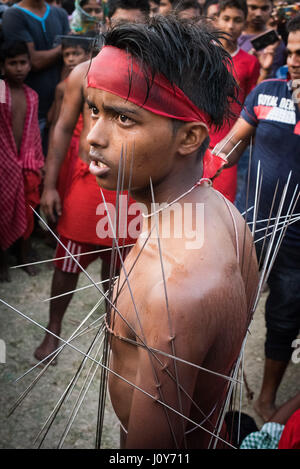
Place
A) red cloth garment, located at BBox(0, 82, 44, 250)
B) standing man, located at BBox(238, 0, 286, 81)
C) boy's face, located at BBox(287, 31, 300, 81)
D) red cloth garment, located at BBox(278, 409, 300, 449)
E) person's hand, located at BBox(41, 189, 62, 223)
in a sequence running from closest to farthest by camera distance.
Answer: red cloth garment, located at BBox(278, 409, 300, 449)
boy's face, located at BBox(287, 31, 300, 81)
person's hand, located at BBox(41, 189, 62, 223)
red cloth garment, located at BBox(0, 82, 44, 250)
standing man, located at BBox(238, 0, 286, 81)

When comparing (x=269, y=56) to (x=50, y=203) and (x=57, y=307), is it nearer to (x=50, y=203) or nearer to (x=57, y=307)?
(x=50, y=203)

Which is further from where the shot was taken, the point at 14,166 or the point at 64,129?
the point at 14,166

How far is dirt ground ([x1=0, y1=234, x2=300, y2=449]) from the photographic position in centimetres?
258

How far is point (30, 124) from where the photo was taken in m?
3.96

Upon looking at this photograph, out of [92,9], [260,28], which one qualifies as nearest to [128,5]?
[92,9]

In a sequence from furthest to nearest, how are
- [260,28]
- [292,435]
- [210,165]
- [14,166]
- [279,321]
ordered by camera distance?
[260,28]
[14,166]
[279,321]
[292,435]
[210,165]

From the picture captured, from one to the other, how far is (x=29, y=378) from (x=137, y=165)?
2.18 m

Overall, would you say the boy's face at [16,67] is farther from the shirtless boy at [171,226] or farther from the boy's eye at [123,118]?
the boy's eye at [123,118]

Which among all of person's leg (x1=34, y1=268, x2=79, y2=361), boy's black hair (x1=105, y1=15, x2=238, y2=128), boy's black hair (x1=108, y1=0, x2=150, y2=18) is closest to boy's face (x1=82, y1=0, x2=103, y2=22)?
boy's black hair (x1=108, y1=0, x2=150, y2=18)

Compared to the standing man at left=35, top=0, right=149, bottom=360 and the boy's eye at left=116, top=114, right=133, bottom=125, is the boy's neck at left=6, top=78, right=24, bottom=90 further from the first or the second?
the boy's eye at left=116, top=114, right=133, bottom=125

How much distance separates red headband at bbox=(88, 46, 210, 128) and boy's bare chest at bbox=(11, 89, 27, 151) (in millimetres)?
2933

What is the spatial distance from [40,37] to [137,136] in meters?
3.74

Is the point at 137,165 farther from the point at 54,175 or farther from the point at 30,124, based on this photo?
the point at 30,124

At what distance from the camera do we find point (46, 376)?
2.96 m
